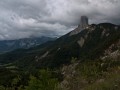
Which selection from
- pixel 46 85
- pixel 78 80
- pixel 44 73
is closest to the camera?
pixel 78 80

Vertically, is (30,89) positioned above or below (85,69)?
below

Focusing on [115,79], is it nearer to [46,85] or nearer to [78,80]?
[78,80]

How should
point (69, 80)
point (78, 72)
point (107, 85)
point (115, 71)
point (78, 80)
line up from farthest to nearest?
point (78, 72)
point (69, 80)
point (78, 80)
point (115, 71)
point (107, 85)

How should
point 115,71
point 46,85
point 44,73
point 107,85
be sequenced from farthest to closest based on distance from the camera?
point 44,73, point 46,85, point 115,71, point 107,85

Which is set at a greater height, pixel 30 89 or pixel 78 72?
pixel 78 72

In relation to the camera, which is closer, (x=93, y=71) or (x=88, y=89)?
(x=88, y=89)

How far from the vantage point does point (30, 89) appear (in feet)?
70.5

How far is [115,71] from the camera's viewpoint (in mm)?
11695

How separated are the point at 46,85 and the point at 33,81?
2600mm

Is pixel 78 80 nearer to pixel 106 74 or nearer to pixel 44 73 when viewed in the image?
pixel 106 74

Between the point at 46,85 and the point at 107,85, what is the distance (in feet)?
30.5

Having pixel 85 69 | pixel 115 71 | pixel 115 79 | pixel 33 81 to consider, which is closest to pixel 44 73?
pixel 33 81

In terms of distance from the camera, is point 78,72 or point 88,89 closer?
point 88,89

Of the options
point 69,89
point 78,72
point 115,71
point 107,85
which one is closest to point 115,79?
point 107,85
